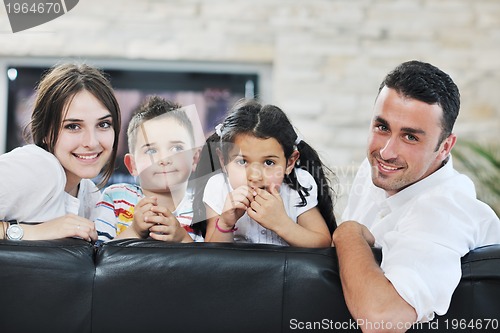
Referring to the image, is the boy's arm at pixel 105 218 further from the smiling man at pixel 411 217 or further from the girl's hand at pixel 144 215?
the smiling man at pixel 411 217

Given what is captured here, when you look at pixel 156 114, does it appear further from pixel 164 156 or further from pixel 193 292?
pixel 193 292

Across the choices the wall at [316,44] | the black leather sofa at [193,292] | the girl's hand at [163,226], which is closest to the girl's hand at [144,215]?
the girl's hand at [163,226]

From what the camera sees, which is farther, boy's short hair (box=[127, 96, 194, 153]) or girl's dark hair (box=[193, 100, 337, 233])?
boy's short hair (box=[127, 96, 194, 153])

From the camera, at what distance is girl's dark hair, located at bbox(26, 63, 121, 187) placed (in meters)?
1.82

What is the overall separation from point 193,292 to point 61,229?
385 millimetres

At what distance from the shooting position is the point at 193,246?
53.1 inches

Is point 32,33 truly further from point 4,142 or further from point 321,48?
point 321,48

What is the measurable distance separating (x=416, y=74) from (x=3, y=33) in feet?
11.1

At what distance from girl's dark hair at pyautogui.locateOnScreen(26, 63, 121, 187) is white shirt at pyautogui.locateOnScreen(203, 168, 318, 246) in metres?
0.33

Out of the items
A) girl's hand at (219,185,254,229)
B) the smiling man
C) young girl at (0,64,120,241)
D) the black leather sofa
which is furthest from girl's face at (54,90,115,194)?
the smiling man

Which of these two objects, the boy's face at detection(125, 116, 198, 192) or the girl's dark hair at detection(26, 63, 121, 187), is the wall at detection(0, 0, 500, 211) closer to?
the boy's face at detection(125, 116, 198, 192)

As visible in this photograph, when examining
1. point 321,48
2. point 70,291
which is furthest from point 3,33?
point 70,291

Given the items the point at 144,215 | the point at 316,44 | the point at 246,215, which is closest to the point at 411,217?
the point at 246,215

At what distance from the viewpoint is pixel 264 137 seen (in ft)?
5.82
